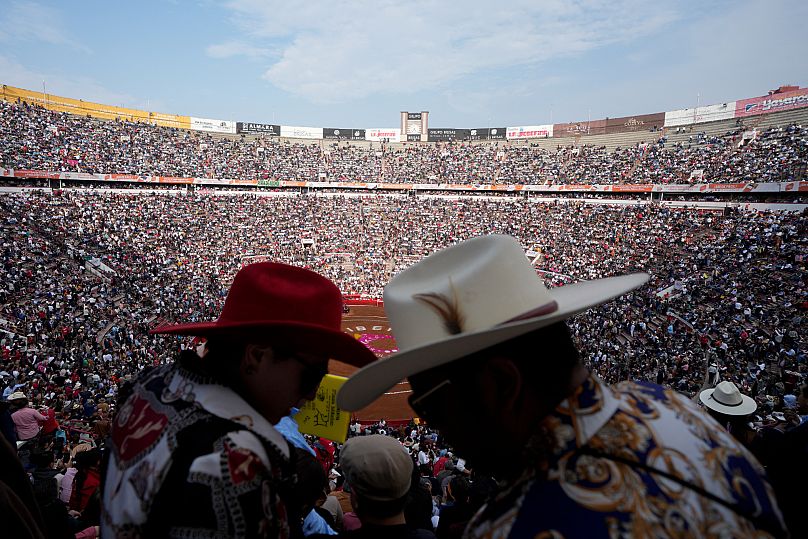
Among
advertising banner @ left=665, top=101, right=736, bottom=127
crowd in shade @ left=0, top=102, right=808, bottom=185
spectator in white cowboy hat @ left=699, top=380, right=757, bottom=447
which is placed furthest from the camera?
advertising banner @ left=665, top=101, right=736, bottom=127

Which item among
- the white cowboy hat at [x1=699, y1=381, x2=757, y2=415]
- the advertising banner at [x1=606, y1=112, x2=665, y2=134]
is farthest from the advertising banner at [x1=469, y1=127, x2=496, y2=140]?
the white cowboy hat at [x1=699, y1=381, x2=757, y2=415]

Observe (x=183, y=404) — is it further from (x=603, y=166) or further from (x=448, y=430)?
(x=603, y=166)

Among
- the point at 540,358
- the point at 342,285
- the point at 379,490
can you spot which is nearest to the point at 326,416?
the point at 379,490

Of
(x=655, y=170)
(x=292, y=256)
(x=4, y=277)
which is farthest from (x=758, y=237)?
(x=4, y=277)

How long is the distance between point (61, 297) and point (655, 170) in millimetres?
45030

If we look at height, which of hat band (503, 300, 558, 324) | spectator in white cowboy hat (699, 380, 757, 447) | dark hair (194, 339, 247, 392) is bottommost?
spectator in white cowboy hat (699, 380, 757, 447)

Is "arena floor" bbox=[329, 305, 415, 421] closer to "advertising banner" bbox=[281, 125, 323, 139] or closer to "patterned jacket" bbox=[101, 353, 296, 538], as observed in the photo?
"patterned jacket" bbox=[101, 353, 296, 538]

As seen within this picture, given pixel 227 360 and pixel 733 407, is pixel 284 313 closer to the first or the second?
pixel 227 360

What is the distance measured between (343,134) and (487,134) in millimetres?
19433

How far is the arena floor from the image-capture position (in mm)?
19141

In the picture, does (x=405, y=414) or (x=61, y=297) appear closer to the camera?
(x=405, y=414)

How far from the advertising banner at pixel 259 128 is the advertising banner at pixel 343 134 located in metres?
6.41

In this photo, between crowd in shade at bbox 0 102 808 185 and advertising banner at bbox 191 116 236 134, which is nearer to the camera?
crowd in shade at bbox 0 102 808 185

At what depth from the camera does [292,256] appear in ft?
122
